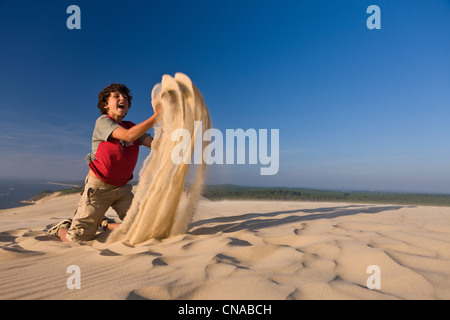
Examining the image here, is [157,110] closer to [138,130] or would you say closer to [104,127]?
[138,130]

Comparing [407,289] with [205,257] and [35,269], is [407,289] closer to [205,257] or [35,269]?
[205,257]

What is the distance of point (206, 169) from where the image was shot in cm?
303

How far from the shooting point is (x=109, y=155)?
3.12 meters

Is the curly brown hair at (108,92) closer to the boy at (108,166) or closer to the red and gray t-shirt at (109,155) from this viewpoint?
the boy at (108,166)

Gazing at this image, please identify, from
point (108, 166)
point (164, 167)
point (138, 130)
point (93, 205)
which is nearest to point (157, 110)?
point (138, 130)

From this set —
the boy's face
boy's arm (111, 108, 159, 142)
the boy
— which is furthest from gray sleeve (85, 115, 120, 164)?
the boy's face

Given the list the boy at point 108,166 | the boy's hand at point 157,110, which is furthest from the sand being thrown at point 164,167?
the boy at point 108,166

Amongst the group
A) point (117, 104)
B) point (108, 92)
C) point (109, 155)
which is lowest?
point (109, 155)

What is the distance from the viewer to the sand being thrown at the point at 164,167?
8.95 ft

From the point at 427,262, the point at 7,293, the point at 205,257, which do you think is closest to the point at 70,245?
the point at 7,293

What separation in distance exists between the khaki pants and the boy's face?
34.5 inches

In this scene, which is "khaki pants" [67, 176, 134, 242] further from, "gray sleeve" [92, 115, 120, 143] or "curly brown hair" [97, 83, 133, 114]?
"curly brown hair" [97, 83, 133, 114]

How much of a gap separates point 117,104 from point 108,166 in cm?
83

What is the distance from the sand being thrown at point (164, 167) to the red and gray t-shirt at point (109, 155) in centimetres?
52
